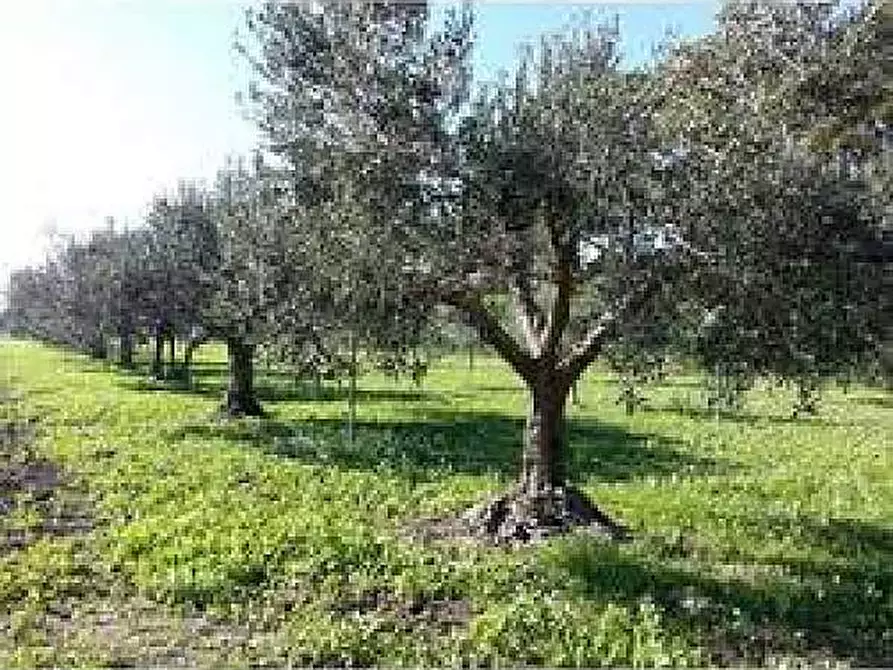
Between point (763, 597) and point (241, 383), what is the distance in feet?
98.8

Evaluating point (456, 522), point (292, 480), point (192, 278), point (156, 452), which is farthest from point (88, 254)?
point (456, 522)

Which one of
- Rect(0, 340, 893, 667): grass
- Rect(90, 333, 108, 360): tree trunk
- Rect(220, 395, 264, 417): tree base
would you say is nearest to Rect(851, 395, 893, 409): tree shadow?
Rect(0, 340, 893, 667): grass

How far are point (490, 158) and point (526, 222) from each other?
1.21 m

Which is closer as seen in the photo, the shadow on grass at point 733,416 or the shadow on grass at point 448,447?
the shadow on grass at point 448,447

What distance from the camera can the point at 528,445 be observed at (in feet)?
79.7

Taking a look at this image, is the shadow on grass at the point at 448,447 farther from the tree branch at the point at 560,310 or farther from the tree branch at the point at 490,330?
the tree branch at the point at 560,310

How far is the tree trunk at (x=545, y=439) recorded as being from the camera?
2380 cm

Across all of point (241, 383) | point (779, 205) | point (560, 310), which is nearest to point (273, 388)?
point (241, 383)

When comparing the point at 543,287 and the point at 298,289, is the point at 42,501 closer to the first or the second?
the point at 298,289

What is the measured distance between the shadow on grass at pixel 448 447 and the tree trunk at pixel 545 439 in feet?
22.2

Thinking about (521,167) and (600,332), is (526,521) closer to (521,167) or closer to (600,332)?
(600,332)

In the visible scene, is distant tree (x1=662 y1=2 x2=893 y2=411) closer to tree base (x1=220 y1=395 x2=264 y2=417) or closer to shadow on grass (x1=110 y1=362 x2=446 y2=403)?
tree base (x1=220 y1=395 x2=264 y2=417)

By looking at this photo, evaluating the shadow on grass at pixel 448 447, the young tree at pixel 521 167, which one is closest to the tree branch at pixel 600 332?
the young tree at pixel 521 167

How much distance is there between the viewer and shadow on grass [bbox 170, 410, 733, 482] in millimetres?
32938
